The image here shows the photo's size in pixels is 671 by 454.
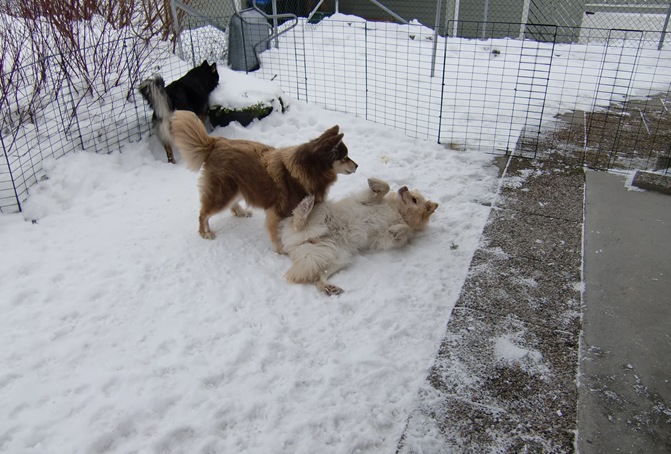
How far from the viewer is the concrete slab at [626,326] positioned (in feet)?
7.25

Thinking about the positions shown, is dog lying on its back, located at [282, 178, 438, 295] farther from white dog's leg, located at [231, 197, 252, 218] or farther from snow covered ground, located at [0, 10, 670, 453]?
white dog's leg, located at [231, 197, 252, 218]

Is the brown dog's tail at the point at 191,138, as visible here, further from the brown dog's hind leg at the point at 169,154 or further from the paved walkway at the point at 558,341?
the paved walkway at the point at 558,341

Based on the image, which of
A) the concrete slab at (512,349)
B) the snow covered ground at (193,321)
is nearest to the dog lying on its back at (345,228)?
the snow covered ground at (193,321)

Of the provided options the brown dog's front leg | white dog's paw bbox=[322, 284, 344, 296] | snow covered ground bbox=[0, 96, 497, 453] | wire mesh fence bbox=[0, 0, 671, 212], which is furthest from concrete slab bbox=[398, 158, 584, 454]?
wire mesh fence bbox=[0, 0, 671, 212]

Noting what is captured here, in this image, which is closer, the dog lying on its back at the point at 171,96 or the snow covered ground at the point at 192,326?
the snow covered ground at the point at 192,326

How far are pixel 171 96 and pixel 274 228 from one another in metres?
2.32

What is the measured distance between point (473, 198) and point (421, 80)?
142 inches

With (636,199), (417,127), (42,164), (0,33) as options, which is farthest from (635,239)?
(0,33)

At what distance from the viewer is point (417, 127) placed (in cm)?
589

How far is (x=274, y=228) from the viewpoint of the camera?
3621mm

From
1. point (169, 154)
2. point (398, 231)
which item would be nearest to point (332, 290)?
point (398, 231)

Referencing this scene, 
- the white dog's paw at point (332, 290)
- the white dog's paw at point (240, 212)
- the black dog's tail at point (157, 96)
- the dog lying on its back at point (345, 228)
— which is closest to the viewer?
the white dog's paw at point (332, 290)

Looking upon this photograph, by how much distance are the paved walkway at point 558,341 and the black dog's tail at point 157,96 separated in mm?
3311

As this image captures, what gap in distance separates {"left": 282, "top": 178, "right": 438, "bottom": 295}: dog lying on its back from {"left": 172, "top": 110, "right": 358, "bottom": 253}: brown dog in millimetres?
126
